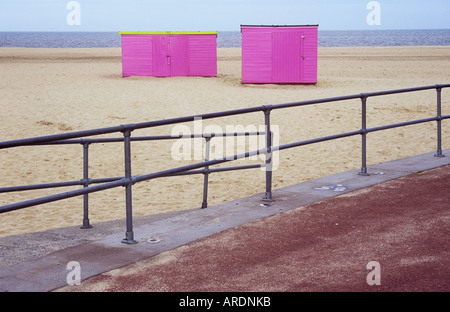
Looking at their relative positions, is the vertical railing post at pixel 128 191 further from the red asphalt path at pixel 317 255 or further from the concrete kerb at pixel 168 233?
the red asphalt path at pixel 317 255

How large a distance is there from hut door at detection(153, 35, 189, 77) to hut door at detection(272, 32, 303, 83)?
4.43 metres

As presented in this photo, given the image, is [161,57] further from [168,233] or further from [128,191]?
[128,191]

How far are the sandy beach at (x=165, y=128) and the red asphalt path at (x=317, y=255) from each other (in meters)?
3.63

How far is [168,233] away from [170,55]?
72.1 ft

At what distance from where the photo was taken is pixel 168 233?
5043 mm

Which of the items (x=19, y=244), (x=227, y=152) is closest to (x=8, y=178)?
(x=227, y=152)

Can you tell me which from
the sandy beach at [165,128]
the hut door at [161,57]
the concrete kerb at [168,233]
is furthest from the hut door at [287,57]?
the concrete kerb at [168,233]

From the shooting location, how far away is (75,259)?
437 centimetres

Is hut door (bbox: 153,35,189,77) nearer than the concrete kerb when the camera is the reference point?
No

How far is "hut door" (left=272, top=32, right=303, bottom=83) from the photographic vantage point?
2378 cm

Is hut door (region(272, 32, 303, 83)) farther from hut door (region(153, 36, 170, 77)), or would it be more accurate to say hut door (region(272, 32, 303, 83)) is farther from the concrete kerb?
the concrete kerb

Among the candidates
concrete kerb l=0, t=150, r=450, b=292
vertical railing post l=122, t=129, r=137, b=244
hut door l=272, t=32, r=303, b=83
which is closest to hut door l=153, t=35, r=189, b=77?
hut door l=272, t=32, r=303, b=83

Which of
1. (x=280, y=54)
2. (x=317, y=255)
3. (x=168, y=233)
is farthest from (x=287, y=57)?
(x=317, y=255)

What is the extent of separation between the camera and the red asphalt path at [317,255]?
388 centimetres
